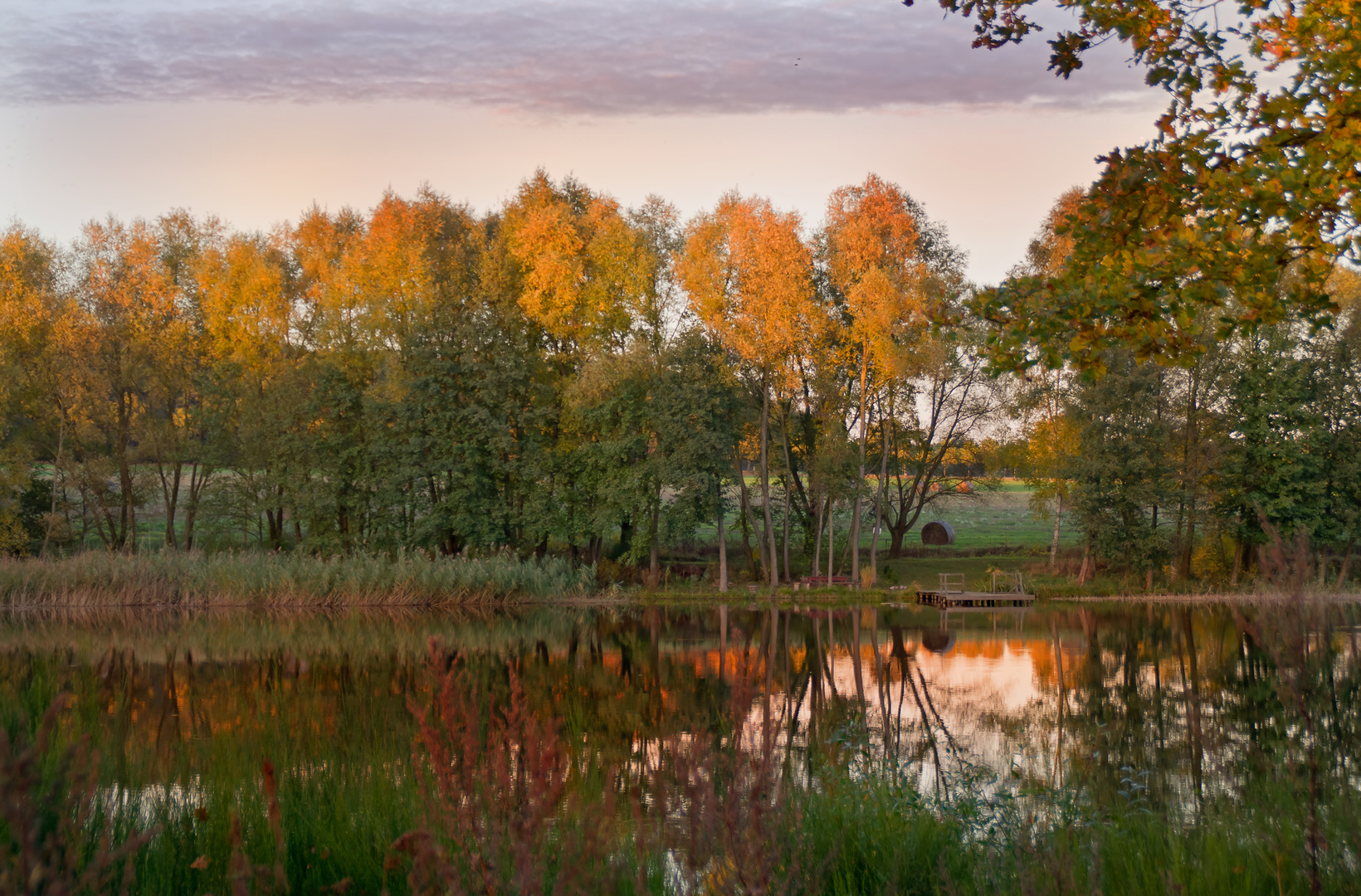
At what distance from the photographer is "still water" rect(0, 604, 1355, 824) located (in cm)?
992

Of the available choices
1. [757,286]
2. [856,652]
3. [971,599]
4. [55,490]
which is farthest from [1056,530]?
[55,490]

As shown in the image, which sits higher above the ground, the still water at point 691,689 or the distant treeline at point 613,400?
the distant treeline at point 613,400

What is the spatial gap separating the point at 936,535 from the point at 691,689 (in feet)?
107

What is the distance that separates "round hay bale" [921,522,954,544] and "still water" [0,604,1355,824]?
16028 millimetres

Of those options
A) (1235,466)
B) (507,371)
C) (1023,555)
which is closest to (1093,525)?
(1235,466)

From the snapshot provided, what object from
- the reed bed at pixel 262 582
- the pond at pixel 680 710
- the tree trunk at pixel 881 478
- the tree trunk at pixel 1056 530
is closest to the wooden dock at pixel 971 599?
the tree trunk at pixel 881 478

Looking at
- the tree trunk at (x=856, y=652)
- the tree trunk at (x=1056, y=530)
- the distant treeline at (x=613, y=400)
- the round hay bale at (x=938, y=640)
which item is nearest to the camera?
the tree trunk at (x=856, y=652)

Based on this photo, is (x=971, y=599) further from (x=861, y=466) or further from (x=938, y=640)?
(x=938, y=640)

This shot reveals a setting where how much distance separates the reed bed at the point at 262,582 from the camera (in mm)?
30797

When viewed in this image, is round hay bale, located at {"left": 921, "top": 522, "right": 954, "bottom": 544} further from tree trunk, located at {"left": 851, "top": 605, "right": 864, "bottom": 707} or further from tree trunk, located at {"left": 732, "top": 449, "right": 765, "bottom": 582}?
tree trunk, located at {"left": 851, "top": 605, "right": 864, "bottom": 707}

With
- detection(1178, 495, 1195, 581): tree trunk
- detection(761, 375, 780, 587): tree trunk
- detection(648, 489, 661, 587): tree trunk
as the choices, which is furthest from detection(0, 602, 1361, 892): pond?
detection(1178, 495, 1195, 581): tree trunk

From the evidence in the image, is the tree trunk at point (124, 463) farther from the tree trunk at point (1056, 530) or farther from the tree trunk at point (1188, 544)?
the tree trunk at point (1188, 544)

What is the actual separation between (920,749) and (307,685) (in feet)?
29.9

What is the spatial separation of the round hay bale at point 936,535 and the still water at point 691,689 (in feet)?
52.6
